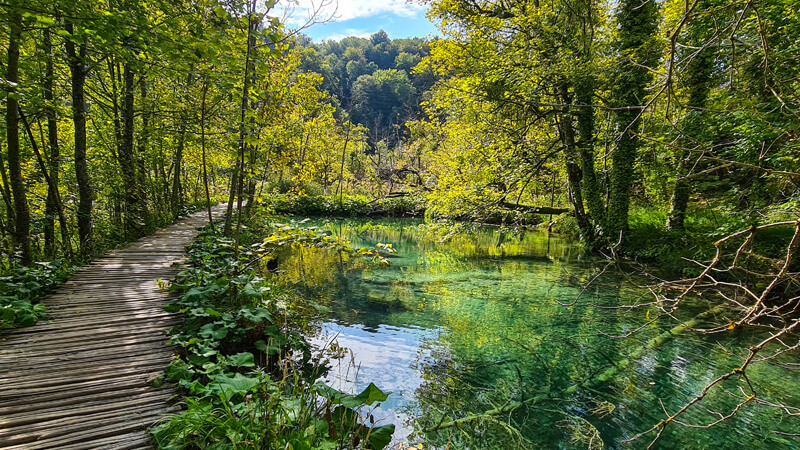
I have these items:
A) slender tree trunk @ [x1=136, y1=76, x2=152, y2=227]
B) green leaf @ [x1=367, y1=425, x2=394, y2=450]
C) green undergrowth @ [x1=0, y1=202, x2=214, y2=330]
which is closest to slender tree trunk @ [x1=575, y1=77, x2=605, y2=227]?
green leaf @ [x1=367, y1=425, x2=394, y2=450]

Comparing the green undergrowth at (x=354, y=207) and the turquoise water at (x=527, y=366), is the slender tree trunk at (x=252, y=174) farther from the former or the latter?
the green undergrowth at (x=354, y=207)

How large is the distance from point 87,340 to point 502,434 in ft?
12.2

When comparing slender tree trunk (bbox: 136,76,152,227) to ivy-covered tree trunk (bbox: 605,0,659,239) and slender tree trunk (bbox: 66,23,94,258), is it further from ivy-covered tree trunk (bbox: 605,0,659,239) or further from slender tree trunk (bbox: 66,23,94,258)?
ivy-covered tree trunk (bbox: 605,0,659,239)

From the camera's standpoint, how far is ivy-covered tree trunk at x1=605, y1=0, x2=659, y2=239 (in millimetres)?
7305

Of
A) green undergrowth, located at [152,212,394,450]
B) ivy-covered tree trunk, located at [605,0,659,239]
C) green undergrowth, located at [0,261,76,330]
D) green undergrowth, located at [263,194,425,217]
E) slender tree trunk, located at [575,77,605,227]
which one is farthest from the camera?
green undergrowth, located at [263,194,425,217]

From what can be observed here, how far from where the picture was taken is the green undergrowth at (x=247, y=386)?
212 cm

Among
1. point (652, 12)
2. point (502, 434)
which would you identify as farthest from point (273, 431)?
point (652, 12)

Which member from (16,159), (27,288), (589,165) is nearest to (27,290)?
(27,288)

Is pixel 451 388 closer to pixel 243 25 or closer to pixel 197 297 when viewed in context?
pixel 197 297

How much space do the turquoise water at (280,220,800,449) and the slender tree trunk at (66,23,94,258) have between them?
3391 millimetres

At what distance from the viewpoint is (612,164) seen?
341 inches

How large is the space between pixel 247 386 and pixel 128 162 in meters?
6.47

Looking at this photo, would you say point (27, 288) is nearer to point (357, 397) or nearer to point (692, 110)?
point (357, 397)

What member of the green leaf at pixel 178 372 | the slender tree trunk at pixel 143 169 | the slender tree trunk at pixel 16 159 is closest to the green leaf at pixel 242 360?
the green leaf at pixel 178 372
